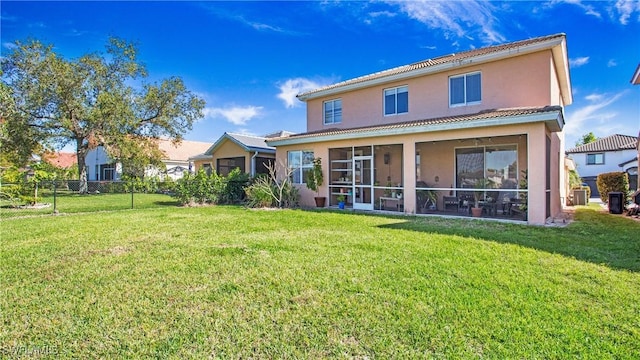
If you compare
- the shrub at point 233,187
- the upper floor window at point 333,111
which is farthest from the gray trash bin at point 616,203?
the shrub at point 233,187

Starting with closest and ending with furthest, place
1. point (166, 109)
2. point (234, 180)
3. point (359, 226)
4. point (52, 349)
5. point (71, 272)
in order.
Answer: point (52, 349) < point (71, 272) < point (359, 226) < point (234, 180) < point (166, 109)

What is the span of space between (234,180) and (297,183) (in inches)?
149

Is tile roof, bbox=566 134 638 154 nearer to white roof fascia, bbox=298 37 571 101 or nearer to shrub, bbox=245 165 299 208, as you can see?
white roof fascia, bbox=298 37 571 101

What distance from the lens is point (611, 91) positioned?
21828mm

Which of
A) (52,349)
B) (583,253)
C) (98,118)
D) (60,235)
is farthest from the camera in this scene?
(98,118)

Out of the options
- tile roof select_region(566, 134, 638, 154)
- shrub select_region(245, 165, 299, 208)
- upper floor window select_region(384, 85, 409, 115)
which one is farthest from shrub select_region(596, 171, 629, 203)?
tile roof select_region(566, 134, 638, 154)

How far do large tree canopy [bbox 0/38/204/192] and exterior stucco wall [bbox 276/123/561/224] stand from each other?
15.5 meters

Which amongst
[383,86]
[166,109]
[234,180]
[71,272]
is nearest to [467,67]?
[383,86]

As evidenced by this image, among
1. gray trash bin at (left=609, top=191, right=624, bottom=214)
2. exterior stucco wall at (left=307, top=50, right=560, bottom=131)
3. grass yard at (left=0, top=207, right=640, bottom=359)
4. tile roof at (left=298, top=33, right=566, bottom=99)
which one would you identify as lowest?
grass yard at (left=0, top=207, right=640, bottom=359)

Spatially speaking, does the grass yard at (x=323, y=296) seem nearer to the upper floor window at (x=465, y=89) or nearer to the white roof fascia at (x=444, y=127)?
the white roof fascia at (x=444, y=127)

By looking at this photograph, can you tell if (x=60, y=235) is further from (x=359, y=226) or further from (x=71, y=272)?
(x=359, y=226)

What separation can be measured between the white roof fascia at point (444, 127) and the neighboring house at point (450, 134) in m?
0.03

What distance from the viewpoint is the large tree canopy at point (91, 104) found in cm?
2184

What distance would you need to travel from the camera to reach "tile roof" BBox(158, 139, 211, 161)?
115 feet
